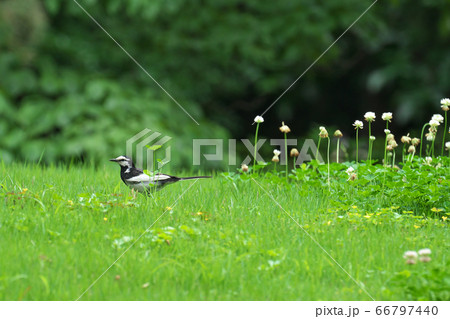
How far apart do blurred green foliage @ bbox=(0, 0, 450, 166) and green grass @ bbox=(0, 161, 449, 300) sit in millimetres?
2322

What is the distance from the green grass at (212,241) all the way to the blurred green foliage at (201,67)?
7.62 ft

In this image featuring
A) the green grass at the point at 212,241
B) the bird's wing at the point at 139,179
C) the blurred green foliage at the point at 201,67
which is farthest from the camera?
the blurred green foliage at the point at 201,67

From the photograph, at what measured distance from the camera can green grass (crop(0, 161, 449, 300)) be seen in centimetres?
290

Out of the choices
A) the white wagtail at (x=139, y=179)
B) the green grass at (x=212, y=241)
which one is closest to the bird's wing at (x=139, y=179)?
the white wagtail at (x=139, y=179)

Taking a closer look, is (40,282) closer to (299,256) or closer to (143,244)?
(143,244)

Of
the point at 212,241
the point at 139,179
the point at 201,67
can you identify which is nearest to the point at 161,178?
the point at 139,179

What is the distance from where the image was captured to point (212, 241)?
3.42 meters

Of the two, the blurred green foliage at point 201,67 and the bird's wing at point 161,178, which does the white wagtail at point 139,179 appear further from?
the blurred green foliage at point 201,67

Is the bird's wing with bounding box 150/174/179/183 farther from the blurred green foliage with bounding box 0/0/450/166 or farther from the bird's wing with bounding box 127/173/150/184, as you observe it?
the blurred green foliage with bounding box 0/0/450/166

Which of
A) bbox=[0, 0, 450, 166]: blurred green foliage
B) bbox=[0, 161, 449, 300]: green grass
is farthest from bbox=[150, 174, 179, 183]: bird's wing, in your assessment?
bbox=[0, 0, 450, 166]: blurred green foliage

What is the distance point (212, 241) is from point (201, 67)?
20.7 ft

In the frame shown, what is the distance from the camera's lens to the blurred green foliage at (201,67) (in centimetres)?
695
